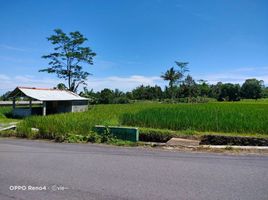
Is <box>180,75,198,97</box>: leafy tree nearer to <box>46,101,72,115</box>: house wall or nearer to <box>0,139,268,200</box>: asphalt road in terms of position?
<box>46,101,72,115</box>: house wall

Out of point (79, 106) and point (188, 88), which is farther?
point (188, 88)

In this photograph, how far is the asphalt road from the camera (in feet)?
15.4

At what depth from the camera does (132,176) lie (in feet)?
19.1

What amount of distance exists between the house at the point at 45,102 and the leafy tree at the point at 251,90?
78.8m

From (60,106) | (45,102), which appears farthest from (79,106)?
(45,102)

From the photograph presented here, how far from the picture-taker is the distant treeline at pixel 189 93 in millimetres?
69800

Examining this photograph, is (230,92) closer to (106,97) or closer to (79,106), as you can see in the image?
(106,97)

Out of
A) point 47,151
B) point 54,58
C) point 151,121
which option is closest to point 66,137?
point 47,151

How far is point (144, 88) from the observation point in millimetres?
87938

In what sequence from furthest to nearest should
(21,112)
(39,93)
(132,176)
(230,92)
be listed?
(230,92)
(39,93)
(21,112)
(132,176)

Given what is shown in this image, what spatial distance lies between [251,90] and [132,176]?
103 m

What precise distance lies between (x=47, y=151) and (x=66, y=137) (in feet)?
9.57

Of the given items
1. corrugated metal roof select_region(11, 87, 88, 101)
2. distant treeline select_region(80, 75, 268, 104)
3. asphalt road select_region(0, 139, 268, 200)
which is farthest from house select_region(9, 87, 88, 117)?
distant treeline select_region(80, 75, 268, 104)

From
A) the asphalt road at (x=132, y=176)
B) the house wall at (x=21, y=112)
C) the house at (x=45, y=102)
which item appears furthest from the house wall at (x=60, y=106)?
the asphalt road at (x=132, y=176)
